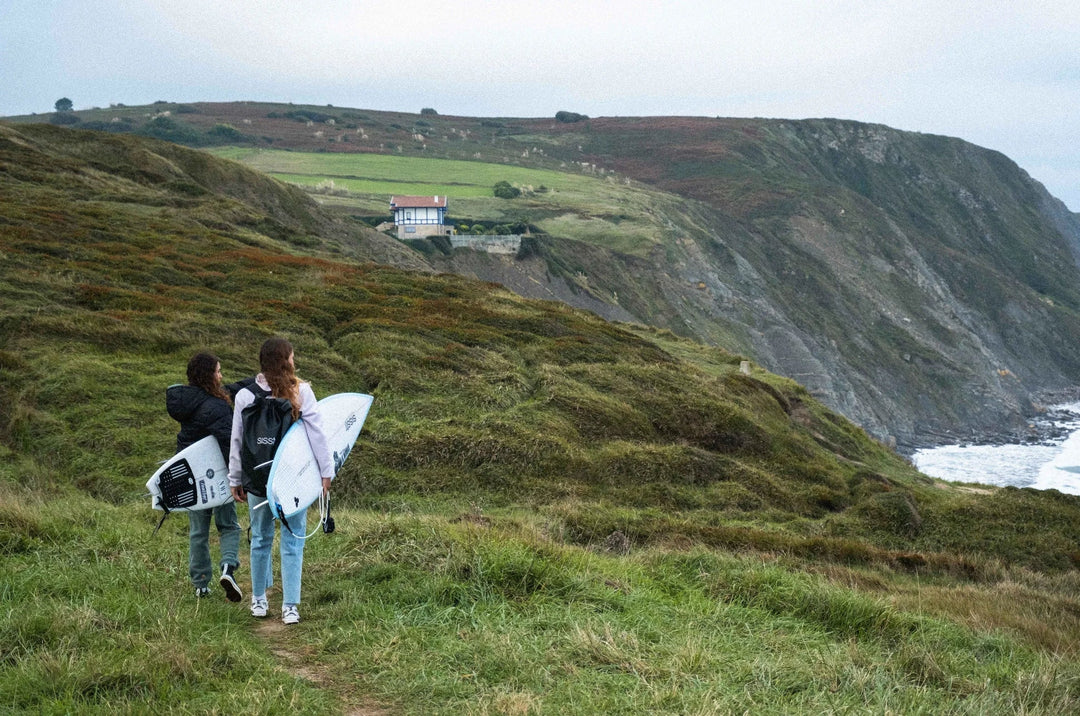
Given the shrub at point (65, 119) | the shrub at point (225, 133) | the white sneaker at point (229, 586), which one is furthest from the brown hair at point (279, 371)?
the shrub at point (65, 119)

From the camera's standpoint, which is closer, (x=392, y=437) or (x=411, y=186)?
(x=392, y=437)

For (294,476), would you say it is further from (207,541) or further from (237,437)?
(207,541)

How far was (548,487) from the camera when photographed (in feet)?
58.6

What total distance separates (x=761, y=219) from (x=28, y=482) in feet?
339

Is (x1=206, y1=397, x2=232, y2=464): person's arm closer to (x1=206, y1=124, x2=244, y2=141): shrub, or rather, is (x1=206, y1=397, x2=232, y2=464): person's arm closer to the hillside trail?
the hillside trail

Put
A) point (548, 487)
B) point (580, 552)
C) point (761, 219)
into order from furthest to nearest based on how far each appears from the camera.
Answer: point (761, 219) → point (548, 487) → point (580, 552)

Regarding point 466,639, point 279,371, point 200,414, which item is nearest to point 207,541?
point 200,414

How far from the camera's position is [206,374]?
7633 mm

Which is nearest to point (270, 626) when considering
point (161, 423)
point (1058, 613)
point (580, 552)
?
point (580, 552)

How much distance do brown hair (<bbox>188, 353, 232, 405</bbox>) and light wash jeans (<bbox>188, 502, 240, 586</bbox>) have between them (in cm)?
97

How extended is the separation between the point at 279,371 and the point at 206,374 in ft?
3.47

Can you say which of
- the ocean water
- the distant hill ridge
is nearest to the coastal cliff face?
the distant hill ridge

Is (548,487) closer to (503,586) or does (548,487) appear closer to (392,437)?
(392,437)

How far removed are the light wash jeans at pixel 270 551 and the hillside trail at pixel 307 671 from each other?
24 cm
